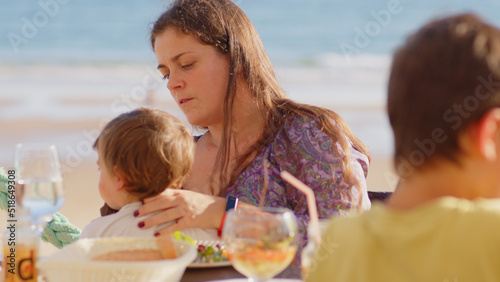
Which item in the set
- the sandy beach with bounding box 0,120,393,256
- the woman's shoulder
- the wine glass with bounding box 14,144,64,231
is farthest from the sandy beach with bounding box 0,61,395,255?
the wine glass with bounding box 14,144,64,231

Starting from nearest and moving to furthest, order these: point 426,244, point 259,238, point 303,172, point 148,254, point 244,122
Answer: point 426,244 → point 259,238 → point 148,254 → point 303,172 → point 244,122

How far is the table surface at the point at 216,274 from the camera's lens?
6.22 ft

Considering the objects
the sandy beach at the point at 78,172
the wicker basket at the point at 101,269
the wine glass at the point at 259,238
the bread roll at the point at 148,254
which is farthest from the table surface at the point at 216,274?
the sandy beach at the point at 78,172

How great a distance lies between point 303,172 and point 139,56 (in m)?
13.0

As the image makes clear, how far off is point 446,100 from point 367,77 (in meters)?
12.0

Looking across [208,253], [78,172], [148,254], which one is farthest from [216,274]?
[78,172]

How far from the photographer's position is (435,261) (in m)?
1.20

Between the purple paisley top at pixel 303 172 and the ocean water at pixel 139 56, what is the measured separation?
341cm

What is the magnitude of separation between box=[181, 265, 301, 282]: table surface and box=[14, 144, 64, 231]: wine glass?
0.41 m

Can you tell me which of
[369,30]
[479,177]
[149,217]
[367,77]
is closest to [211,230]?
[149,217]

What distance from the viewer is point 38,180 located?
1.79m

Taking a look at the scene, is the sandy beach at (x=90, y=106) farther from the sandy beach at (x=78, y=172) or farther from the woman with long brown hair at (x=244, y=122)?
the woman with long brown hair at (x=244, y=122)

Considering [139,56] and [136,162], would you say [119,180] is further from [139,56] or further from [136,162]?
[139,56]

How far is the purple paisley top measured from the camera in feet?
8.38
